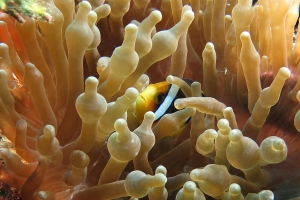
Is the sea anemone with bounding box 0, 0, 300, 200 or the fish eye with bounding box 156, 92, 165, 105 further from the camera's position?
the fish eye with bounding box 156, 92, 165, 105

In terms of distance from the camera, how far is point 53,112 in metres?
1.26

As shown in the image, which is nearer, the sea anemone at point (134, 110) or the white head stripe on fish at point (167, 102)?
the sea anemone at point (134, 110)

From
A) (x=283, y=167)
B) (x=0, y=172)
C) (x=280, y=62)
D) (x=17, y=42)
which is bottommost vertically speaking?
(x=0, y=172)

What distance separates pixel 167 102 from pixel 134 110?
0.42ft

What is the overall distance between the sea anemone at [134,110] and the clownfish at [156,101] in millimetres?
47

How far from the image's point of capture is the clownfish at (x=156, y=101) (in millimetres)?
1337

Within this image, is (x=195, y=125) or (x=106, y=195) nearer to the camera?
(x=106, y=195)

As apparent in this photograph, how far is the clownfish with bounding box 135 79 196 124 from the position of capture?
1.34m

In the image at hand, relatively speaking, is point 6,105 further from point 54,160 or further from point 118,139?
point 118,139

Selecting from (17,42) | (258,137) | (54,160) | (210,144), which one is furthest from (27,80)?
(258,137)

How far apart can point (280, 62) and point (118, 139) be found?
80cm

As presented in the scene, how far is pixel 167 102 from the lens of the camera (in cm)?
135

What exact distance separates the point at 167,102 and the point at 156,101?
0.04 metres

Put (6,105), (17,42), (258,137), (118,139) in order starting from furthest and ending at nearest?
(17,42), (258,137), (6,105), (118,139)
